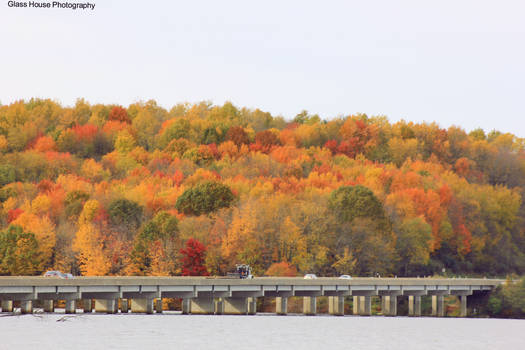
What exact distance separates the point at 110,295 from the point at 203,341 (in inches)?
1081

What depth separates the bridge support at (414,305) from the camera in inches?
5320

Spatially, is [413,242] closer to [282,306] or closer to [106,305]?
[282,306]

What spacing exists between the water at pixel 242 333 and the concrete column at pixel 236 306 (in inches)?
170

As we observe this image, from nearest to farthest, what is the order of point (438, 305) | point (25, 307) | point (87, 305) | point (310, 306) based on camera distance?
point (25, 307) < point (87, 305) < point (310, 306) < point (438, 305)

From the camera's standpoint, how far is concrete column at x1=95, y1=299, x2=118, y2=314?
365 ft

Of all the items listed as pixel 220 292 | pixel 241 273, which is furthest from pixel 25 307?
pixel 241 273

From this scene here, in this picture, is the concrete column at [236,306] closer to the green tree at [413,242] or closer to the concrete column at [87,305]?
Answer: the concrete column at [87,305]

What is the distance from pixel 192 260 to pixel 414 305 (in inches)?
1168

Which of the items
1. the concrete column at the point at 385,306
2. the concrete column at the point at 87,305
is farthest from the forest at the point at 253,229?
the concrete column at the point at 87,305

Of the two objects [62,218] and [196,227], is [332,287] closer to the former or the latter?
[196,227]

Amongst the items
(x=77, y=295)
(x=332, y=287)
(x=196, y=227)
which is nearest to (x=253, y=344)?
(x=77, y=295)

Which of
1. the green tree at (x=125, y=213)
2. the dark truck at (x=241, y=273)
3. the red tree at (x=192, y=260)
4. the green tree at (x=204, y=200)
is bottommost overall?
the dark truck at (x=241, y=273)

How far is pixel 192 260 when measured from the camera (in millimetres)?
138625

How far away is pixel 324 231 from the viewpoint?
148 m
